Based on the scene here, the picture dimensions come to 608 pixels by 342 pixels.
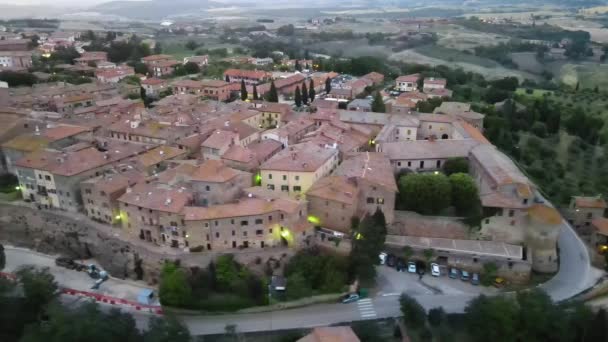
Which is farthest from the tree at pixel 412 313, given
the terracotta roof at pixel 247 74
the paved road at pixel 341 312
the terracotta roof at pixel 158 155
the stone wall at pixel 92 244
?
the terracotta roof at pixel 247 74

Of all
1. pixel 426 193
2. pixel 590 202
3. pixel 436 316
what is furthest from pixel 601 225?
pixel 436 316

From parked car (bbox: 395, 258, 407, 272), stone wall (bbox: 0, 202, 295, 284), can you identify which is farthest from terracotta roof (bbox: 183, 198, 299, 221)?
parked car (bbox: 395, 258, 407, 272)

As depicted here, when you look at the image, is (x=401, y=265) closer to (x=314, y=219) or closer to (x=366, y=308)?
(x=366, y=308)

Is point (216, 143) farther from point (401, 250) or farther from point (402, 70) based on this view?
point (402, 70)

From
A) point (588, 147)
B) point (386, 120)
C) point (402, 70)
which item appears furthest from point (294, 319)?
point (402, 70)

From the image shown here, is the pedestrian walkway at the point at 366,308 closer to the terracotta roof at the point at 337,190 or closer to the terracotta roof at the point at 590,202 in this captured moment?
the terracotta roof at the point at 337,190

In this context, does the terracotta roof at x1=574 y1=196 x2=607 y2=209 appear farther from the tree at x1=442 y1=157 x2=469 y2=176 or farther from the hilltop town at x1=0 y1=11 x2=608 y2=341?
the tree at x1=442 y1=157 x2=469 y2=176
